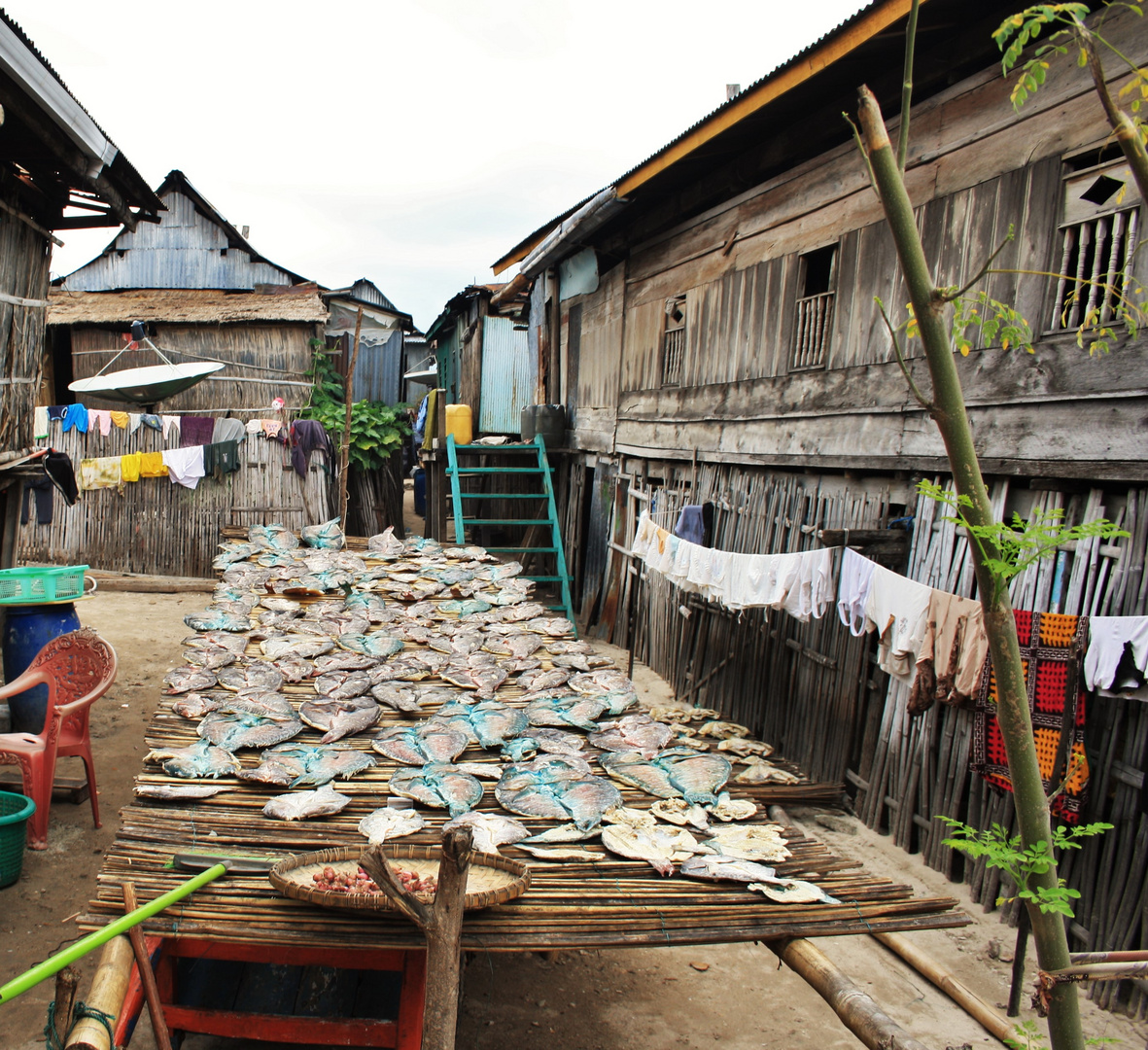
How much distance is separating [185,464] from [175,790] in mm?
10519

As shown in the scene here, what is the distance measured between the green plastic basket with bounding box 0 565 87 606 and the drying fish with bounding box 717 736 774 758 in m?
4.99

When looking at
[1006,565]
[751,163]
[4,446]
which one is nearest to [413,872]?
[1006,565]

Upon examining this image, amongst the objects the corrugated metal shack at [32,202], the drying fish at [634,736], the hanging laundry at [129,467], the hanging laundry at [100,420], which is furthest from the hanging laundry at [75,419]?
the drying fish at [634,736]

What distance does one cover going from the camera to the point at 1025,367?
4.39 metres

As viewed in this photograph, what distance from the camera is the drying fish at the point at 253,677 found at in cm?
440

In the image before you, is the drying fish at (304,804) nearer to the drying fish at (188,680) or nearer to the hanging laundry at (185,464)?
the drying fish at (188,680)

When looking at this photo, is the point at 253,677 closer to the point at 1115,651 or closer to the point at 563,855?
the point at 563,855

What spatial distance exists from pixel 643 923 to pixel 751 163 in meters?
6.73

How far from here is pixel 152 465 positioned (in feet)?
40.9

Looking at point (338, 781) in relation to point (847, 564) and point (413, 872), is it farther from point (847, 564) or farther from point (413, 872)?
point (847, 564)

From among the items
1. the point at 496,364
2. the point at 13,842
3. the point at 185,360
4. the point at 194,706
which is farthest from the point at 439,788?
the point at 496,364

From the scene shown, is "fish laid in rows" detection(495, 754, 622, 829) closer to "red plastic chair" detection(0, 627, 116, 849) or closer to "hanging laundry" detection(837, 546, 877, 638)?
"hanging laundry" detection(837, 546, 877, 638)

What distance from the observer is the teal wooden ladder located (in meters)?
10.5

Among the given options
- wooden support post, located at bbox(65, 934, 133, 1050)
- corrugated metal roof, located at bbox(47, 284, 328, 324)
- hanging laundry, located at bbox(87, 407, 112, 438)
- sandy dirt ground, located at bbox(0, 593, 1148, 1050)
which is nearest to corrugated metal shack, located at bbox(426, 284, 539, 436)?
corrugated metal roof, located at bbox(47, 284, 328, 324)
